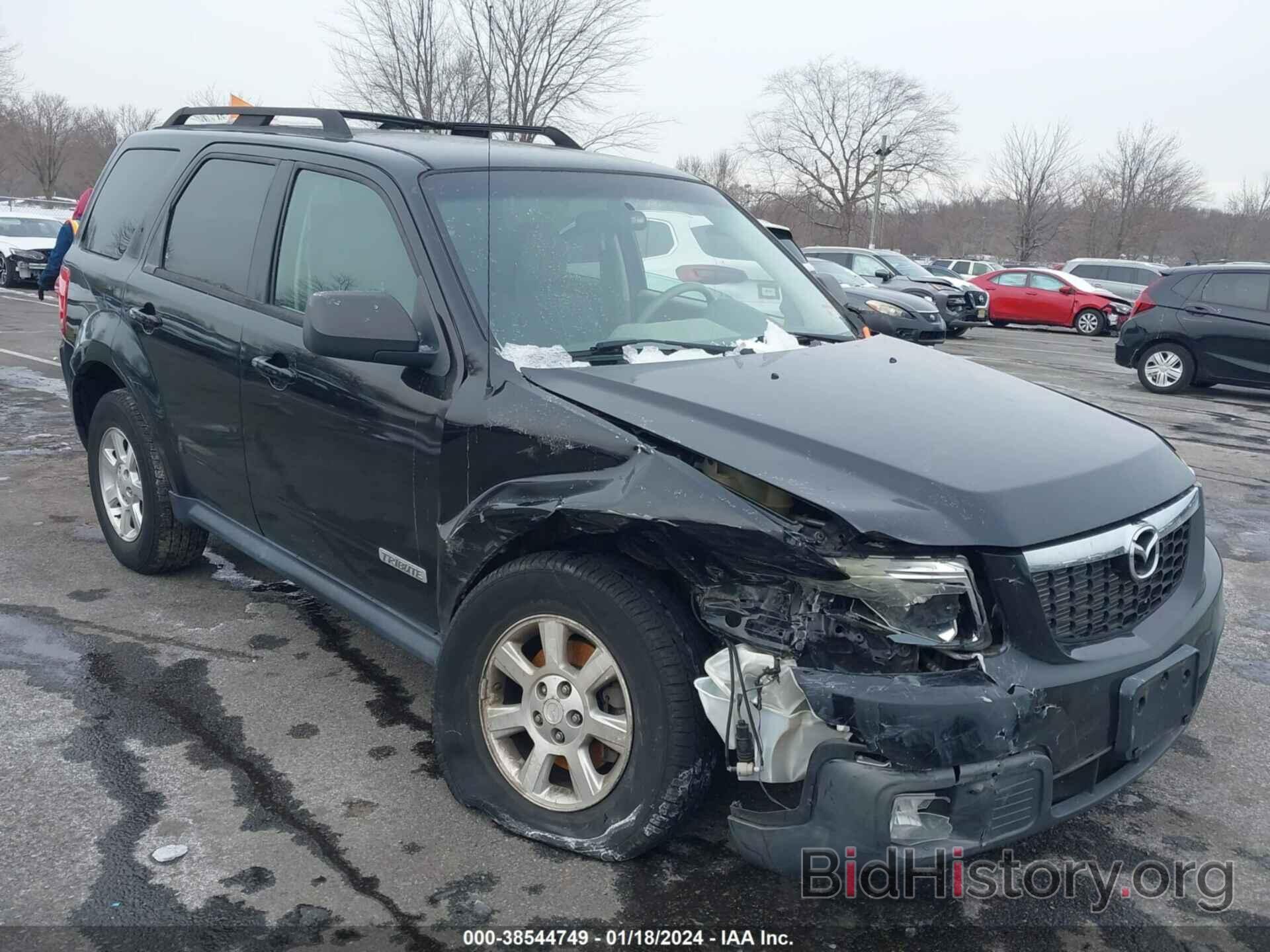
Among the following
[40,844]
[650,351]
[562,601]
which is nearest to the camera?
[562,601]

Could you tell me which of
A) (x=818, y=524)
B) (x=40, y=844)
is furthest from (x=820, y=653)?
(x=40, y=844)

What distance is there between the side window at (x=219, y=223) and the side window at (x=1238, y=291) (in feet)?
38.4

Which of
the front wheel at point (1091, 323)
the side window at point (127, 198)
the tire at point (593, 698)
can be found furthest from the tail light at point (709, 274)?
the front wheel at point (1091, 323)

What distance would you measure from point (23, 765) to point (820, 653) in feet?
8.14

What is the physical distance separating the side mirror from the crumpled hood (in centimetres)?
37

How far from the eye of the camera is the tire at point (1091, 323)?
23078 mm

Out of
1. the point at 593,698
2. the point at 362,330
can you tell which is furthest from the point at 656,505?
the point at 362,330

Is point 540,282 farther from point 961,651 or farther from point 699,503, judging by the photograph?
point 961,651

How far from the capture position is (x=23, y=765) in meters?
3.27

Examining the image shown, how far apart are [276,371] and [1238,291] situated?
1199cm

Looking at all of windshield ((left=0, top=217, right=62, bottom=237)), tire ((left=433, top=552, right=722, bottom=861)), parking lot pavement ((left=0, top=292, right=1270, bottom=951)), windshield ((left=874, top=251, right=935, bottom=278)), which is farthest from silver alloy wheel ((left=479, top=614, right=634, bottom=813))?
windshield ((left=0, top=217, right=62, bottom=237))

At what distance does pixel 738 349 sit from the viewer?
3377mm

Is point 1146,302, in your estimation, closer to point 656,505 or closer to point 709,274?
point 709,274

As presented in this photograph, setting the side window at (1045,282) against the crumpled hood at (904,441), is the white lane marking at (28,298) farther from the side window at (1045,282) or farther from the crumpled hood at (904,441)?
the side window at (1045,282)
